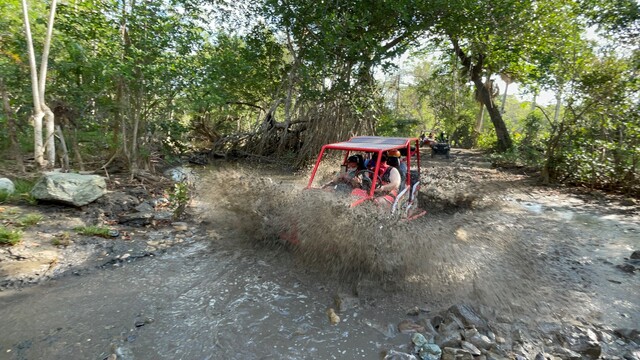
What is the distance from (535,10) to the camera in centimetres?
1121

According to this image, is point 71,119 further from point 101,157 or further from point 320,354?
point 320,354

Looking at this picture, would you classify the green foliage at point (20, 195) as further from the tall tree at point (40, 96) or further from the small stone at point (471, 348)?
the small stone at point (471, 348)

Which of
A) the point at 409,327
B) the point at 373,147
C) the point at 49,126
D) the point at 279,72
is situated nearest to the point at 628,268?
the point at 409,327

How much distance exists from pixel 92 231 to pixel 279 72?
10536mm

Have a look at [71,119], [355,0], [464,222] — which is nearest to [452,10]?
[355,0]

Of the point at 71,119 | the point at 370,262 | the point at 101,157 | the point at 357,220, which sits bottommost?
the point at 370,262

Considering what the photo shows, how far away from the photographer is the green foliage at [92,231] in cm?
493

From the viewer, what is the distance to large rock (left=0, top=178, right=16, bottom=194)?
5.48 meters

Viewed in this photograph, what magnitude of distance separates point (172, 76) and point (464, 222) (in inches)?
280

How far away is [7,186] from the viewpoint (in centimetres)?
557

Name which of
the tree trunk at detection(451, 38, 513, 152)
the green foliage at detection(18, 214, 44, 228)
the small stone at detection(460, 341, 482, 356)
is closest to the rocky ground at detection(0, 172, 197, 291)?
the green foliage at detection(18, 214, 44, 228)

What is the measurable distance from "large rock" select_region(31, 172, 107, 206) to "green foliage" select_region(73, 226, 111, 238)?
82 centimetres

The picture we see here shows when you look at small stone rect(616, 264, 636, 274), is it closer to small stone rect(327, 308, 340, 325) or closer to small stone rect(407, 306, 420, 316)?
small stone rect(407, 306, 420, 316)

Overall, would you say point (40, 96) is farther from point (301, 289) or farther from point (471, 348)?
point (471, 348)
